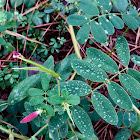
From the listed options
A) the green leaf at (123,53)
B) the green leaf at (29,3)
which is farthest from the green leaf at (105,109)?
the green leaf at (29,3)

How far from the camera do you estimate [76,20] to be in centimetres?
110

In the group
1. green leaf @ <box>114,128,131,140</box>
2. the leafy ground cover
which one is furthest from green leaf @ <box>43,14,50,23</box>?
green leaf @ <box>114,128,131,140</box>

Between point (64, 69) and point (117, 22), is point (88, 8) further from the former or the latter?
point (64, 69)

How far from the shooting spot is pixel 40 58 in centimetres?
156

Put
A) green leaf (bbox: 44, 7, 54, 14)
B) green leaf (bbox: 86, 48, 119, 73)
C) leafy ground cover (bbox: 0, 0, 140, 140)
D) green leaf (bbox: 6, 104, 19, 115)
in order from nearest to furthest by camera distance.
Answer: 1. leafy ground cover (bbox: 0, 0, 140, 140)
2. green leaf (bbox: 86, 48, 119, 73)
3. green leaf (bbox: 6, 104, 19, 115)
4. green leaf (bbox: 44, 7, 54, 14)

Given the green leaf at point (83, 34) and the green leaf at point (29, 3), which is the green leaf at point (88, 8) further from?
the green leaf at point (29, 3)

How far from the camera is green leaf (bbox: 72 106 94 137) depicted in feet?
3.07

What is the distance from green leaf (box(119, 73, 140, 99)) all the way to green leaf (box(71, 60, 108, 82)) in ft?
0.34

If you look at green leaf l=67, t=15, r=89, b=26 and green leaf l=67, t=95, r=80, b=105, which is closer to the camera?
green leaf l=67, t=95, r=80, b=105

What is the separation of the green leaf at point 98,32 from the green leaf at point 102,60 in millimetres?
68

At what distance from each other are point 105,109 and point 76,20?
0.53 metres

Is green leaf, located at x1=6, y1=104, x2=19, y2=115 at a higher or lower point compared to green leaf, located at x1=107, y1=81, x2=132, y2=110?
lower

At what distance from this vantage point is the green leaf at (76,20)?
1.10m

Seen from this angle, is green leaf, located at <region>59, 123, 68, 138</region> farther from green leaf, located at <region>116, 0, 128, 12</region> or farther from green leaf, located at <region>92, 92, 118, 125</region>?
green leaf, located at <region>116, 0, 128, 12</region>
